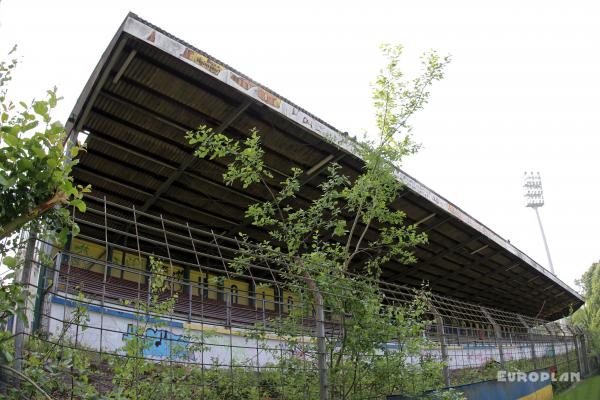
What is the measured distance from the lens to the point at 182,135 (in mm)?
11312

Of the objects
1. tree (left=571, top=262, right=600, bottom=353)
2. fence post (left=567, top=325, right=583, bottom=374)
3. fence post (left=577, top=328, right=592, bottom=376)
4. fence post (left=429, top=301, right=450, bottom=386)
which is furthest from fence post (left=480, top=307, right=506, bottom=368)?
tree (left=571, top=262, right=600, bottom=353)

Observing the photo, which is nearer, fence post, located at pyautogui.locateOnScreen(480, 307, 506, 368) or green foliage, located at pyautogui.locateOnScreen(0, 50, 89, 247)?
green foliage, located at pyautogui.locateOnScreen(0, 50, 89, 247)

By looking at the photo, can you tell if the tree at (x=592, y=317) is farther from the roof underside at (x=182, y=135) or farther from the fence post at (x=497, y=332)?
the fence post at (x=497, y=332)

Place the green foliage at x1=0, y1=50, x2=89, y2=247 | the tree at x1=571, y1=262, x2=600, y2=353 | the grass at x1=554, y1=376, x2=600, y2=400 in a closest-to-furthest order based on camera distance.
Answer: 1. the green foliage at x1=0, y1=50, x2=89, y2=247
2. the grass at x1=554, y1=376, x2=600, y2=400
3. the tree at x1=571, y1=262, x2=600, y2=353

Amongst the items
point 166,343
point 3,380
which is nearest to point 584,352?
point 166,343

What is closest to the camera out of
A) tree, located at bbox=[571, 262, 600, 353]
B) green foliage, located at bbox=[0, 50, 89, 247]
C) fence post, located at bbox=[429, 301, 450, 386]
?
green foliage, located at bbox=[0, 50, 89, 247]

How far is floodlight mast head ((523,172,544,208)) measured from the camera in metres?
59.5

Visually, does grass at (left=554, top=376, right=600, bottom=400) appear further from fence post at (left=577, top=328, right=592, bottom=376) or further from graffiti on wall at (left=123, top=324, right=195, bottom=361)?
fence post at (left=577, top=328, right=592, bottom=376)

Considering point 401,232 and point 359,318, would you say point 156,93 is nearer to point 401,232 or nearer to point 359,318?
point 401,232

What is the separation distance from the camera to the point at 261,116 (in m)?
11.0

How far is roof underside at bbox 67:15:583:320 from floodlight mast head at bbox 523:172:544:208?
46694 millimetres

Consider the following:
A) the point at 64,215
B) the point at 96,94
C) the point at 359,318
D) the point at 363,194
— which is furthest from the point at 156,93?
the point at 64,215

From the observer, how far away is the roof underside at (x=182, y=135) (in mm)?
9266

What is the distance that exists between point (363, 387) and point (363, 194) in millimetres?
2180
